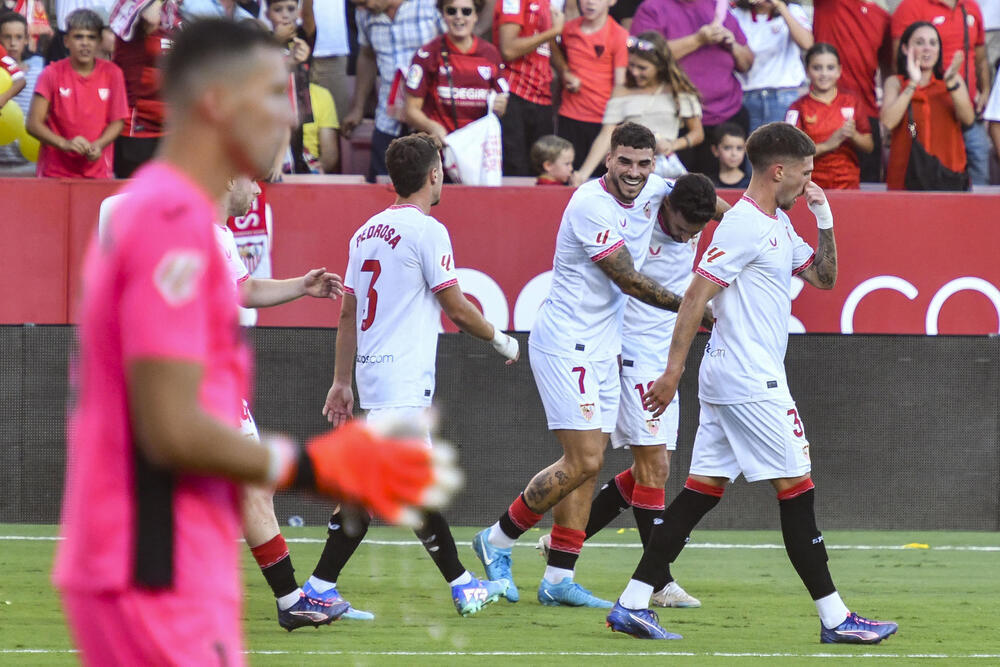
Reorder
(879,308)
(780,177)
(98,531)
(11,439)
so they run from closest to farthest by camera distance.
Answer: (98,531) → (780,177) → (11,439) → (879,308)

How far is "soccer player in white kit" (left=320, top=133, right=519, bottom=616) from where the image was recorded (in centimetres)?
690

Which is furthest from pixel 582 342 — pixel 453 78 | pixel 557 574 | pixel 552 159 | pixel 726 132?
pixel 726 132

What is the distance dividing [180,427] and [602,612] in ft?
18.1

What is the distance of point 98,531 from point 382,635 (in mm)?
4511

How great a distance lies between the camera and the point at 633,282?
7449 millimetres

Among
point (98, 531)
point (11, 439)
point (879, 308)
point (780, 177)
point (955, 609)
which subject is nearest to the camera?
point (98, 531)

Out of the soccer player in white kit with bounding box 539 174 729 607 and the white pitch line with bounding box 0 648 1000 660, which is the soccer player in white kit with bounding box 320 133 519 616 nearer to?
the white pitch line with bounding box 0 648 1000 660

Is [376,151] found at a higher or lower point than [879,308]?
higher

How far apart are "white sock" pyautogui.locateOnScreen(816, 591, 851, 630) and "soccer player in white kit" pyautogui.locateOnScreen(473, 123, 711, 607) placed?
1521mm

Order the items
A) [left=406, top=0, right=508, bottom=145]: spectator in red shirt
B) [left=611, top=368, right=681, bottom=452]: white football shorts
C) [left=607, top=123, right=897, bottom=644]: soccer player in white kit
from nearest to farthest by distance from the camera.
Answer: [left=607, top=123, right=897, bottom=644]: soccer player in white kit
[left=611, top=368, right=681, bottom=452]: white football shorts
[left=406, top=0, right=508, bottom=145]: spectator in red shirt

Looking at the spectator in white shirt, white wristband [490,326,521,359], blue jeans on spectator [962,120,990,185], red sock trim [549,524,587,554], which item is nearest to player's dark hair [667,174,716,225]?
white wristband [490,326,521,359]

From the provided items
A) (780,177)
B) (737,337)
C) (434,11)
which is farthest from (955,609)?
(434,11)

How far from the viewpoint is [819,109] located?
11875 millimetres

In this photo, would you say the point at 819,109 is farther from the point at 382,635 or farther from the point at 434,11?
the point at 382,635
